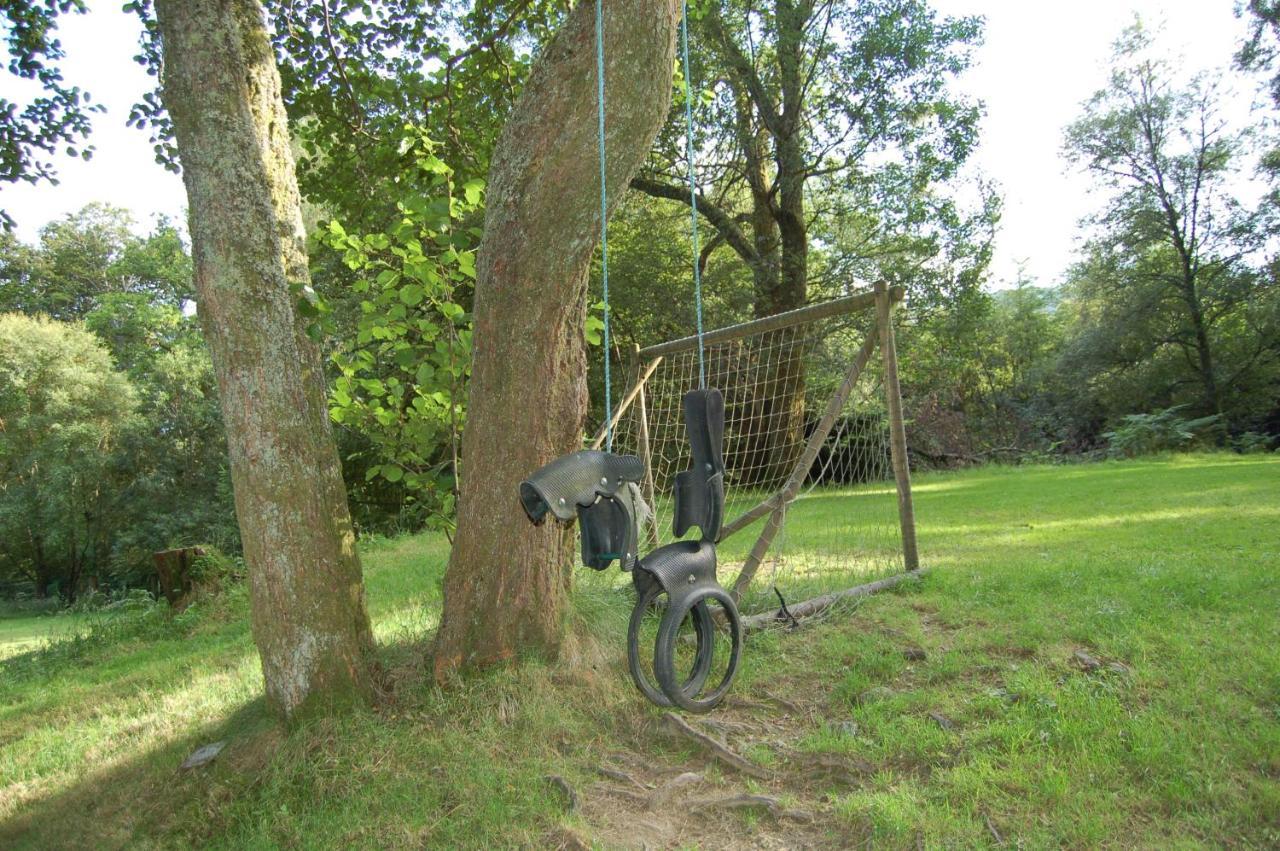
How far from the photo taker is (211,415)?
20.2m

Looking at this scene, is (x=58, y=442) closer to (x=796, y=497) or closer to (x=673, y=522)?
(x=796, y=497)

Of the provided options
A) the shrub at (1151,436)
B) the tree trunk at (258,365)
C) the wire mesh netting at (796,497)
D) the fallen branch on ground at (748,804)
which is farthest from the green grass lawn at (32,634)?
the shrub at (1151,436)

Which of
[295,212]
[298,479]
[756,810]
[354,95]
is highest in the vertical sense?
[354,95]

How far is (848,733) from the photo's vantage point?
3.27m

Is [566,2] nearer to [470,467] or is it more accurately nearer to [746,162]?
[470,467]

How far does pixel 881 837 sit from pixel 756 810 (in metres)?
0.47

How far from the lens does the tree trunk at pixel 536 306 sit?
10.0 feet

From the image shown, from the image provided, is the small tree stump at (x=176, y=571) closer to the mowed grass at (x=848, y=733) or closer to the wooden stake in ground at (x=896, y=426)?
the mowed grass at (x=848, y=733)

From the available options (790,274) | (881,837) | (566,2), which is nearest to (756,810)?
(881,837)

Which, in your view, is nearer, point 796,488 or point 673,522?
point 673,522

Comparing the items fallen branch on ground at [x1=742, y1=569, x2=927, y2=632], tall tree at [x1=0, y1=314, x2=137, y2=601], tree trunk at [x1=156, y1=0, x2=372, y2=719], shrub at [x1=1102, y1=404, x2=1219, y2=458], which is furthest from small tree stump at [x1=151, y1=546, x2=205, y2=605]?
shrub at [x1=1102, y1=404, x2=1219, y2=458]

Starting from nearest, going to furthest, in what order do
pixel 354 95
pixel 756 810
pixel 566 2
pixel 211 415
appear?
pixel 756 810 → pixel 566 2 → pixel 354 95 → pixel 211 415

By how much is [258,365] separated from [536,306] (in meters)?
1.18

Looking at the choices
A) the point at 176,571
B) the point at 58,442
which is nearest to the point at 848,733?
the point at 176,571
